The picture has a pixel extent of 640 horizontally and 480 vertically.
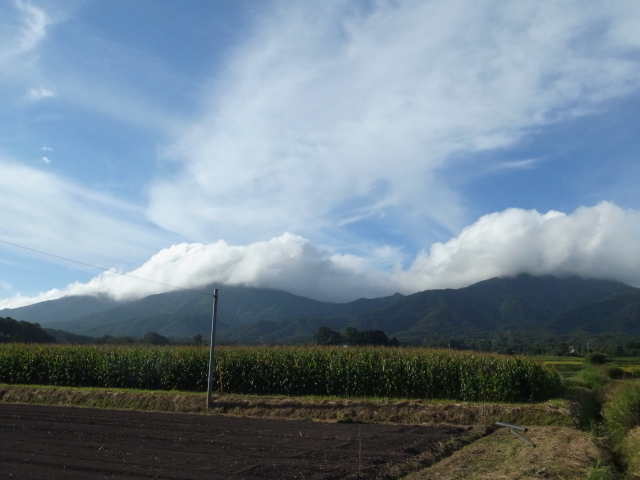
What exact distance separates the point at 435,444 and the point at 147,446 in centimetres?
707

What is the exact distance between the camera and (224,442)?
13.3 metres

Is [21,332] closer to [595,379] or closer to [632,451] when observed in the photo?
[595,379]

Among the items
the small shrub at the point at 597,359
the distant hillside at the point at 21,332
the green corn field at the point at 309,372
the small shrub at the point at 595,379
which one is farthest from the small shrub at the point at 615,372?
the distant hillside at the point at 21,332

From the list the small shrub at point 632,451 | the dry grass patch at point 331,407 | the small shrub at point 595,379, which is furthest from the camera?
the small shrub at point 595,379

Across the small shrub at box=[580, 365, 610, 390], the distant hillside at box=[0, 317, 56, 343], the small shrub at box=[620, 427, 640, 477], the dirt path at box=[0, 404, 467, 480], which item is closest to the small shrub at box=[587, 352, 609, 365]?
the small shrub at box=[580, 365, 610, 390]

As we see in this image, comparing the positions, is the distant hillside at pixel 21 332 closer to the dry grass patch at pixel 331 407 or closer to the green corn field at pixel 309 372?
the green corn field at pixel 309 372

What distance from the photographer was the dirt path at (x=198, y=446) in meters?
10.2

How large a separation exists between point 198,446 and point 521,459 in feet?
24.4

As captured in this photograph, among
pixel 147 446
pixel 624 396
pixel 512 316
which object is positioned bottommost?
pixel 147 446

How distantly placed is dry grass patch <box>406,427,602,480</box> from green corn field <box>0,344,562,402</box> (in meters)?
6.12

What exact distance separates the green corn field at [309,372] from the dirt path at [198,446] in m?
5.12

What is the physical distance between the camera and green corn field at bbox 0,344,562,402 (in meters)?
21.3

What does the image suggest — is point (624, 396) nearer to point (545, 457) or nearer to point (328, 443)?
point (545, 457)

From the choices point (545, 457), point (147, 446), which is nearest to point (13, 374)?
point (147, 446)
